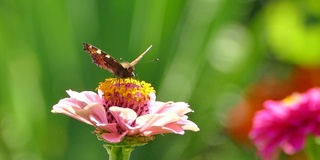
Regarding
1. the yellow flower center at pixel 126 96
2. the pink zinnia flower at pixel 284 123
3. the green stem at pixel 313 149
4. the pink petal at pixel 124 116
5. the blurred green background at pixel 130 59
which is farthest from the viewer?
the blurred green background at pixel 130 59

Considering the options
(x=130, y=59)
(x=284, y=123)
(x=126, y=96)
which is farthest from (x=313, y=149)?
(x=130, y=59)

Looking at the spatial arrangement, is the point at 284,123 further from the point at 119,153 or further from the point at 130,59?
the point at 130,59

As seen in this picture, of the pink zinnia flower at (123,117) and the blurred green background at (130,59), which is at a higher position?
the blurred green background at (130,59)

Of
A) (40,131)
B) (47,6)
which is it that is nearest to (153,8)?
(47,6)

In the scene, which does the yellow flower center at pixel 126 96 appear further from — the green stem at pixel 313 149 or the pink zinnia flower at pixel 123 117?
the green stem at pixel 313 149

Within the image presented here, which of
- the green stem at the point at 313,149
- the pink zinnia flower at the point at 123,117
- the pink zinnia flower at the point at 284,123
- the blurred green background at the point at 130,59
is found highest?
the blurred green background at the point at 130,59

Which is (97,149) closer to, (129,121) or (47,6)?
(47,6)

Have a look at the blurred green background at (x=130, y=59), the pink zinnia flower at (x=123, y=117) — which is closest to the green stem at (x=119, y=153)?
the pink zinnia flower at (x=123, y=117)

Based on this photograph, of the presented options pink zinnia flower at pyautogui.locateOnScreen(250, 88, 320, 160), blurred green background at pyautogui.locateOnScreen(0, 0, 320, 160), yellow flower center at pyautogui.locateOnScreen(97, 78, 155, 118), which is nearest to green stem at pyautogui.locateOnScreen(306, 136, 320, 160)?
pink zinnia flower at pyautogui.locateOnScreen(250, 88, 320, 160)
